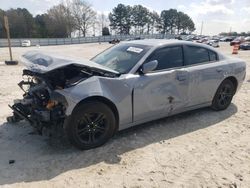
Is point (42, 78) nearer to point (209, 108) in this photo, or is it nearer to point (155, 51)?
point (155, 51)

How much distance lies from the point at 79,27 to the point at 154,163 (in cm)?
7610

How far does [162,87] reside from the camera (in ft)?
14.5

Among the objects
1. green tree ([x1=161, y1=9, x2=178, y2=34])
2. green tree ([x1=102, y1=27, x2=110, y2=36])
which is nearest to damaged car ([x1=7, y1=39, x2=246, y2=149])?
green tree ([x1=102, y1=27, x2=110, y2=36])

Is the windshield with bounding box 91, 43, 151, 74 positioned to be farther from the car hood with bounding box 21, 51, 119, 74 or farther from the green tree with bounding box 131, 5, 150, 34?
the green tree with bounding box 131, 5, 150, 34

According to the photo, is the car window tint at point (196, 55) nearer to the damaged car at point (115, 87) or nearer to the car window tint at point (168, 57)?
the damaged car at point (115, 87)

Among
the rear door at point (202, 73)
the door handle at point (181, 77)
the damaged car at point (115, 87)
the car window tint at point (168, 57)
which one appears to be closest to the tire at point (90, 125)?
the damaged car at point (115, 87)

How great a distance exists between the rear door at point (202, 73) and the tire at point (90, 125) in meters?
1.76

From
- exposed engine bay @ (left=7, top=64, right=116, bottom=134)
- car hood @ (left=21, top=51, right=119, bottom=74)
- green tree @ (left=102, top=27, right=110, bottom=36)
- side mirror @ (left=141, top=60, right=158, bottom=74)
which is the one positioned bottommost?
green tree @ (left=102, top=27, right=110, bottom=36)

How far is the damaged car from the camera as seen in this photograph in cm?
369

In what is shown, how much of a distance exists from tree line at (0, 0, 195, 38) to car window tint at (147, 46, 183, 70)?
5551 centimetres

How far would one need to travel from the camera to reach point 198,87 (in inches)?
196

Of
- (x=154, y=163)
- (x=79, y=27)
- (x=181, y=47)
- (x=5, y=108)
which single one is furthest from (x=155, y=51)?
(x=79, y=27)

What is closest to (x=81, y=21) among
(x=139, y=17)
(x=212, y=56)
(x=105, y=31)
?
(x=105, y=31)

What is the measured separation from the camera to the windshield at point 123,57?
14.3 feet
